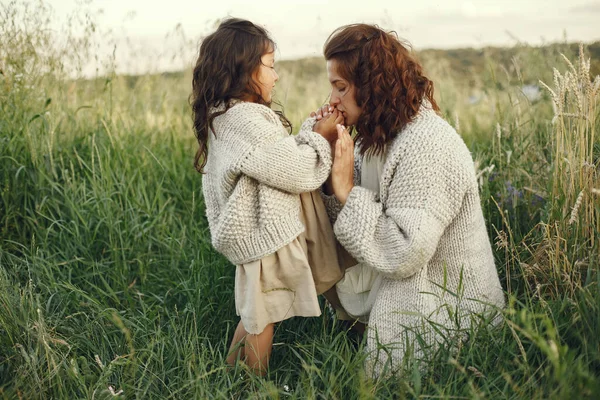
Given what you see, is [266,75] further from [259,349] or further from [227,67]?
[259,349]

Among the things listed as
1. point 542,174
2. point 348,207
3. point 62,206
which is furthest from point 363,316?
point 62,206

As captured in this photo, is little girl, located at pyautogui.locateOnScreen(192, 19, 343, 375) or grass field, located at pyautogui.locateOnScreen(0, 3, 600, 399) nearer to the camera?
grass field, located at pyautogui.locateOnScreen(0, 3, 600, 399)

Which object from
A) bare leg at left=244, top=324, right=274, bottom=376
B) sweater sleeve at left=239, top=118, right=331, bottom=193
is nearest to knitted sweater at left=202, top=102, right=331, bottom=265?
sweater sleeve at left=239, top=118, right=331, bottom=193

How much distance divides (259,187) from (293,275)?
38 centimetres

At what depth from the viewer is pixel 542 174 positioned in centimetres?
324

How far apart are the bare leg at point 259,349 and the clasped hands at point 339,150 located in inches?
25.5

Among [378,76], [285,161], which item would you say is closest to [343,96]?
[378,76]

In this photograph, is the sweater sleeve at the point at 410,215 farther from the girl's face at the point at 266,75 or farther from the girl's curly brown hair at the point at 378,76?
the girl's face at the point at 266,75

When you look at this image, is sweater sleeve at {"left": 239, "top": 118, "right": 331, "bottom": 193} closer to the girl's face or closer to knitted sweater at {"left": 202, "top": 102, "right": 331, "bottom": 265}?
knitted sweater at {"left": 202, "top": 102, "right": 331, "bottom": 265}

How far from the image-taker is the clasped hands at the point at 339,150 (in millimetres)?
2396

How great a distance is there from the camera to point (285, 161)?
7.45ft

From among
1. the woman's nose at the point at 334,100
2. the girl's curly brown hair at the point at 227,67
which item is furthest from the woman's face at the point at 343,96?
the girl's curly brown hair at the point at 227,67

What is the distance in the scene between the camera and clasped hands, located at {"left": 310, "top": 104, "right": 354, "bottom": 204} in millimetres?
2396

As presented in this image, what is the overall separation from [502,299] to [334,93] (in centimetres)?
111
